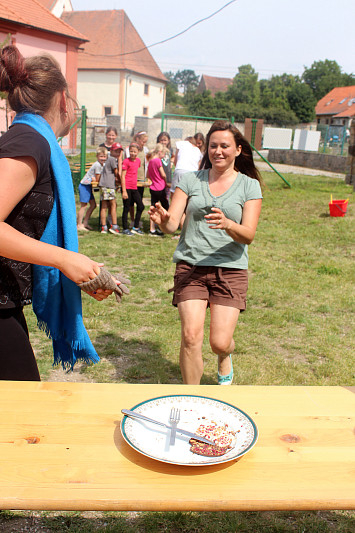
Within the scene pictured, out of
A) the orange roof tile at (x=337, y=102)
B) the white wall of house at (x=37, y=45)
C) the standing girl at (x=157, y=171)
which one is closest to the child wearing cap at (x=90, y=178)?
the standing girl at (x=157, y=171)

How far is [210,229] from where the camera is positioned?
3424 millimetres

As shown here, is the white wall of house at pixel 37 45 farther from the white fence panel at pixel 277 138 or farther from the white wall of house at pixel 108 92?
the white wall of house at pixel 108 92

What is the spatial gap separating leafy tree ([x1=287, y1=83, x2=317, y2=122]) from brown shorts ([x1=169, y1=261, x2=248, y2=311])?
61262 mm

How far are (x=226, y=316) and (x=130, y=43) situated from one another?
56.6m

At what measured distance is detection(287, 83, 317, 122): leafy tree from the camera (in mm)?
59844

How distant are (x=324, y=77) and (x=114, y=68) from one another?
4411cm

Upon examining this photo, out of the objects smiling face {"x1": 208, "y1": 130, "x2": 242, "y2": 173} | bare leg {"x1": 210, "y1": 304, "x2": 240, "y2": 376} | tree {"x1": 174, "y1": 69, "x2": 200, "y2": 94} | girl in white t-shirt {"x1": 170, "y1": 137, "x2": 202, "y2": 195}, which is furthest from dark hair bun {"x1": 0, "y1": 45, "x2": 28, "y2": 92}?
tree {"x1": 174, "y1": 69, "x2": 200, "y2": 94}

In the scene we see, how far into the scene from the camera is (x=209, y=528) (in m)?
2.52

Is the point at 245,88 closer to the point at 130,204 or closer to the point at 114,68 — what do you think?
the point at 114,68

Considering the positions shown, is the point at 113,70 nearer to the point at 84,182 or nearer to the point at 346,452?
the point at 84,182

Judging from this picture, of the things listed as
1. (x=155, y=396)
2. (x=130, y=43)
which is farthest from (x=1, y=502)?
(x=130, y=43)

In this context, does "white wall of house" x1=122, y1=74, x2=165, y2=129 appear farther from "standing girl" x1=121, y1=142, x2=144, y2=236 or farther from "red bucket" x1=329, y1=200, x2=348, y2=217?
"standing girl" x1=121, y1=142, x2=144, y2=236

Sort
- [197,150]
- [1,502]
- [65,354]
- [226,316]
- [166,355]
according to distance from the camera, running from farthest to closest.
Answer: [197,150] → [166,355] → [226,316] → [65,354] → [1,502]

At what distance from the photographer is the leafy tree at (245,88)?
66.0m
